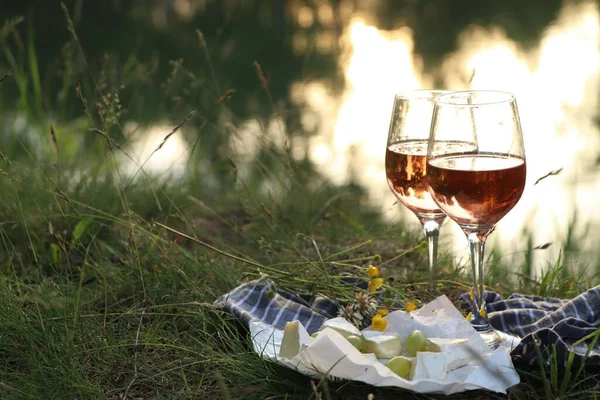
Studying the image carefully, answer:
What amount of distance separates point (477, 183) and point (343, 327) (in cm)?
40

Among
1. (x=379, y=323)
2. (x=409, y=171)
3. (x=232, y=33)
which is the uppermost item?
(x=232, y=33)

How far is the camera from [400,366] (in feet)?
5.55

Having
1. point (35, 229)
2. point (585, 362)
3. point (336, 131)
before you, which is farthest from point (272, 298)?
point (336, 131)

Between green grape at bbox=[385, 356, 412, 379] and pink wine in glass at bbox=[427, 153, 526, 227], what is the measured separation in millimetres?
340

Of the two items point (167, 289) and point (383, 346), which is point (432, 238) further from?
point (167, 289)

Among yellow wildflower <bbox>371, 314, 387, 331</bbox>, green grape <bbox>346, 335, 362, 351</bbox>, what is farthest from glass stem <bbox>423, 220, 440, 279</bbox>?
green grape <bbox>346, 335, 362, 351</bbox>

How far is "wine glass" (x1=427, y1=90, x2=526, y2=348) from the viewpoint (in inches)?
69.6

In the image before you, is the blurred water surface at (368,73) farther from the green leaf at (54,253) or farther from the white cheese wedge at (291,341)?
the white cheese wedge at (291,341)

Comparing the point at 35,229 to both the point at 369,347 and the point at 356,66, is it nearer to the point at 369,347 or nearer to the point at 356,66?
the point at 369,347

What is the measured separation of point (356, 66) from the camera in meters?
7.21

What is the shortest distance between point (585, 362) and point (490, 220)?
1.12 ft

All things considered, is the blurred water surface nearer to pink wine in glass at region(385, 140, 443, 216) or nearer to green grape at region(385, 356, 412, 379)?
pink wine in glass at region(385, 140, 443, 216)

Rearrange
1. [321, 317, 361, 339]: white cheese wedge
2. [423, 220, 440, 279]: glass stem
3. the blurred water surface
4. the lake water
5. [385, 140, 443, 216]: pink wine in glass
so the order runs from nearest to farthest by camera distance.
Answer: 1. [321, 317, 361, 339]: white cheese wedge
2. [385, 140, 443, 216]: pink wine in glass
3. [423, 220, 440, 279]: glass stem
4. the lake water
5. the blurred water surface

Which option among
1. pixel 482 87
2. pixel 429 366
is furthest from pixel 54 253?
pixel 482 87
